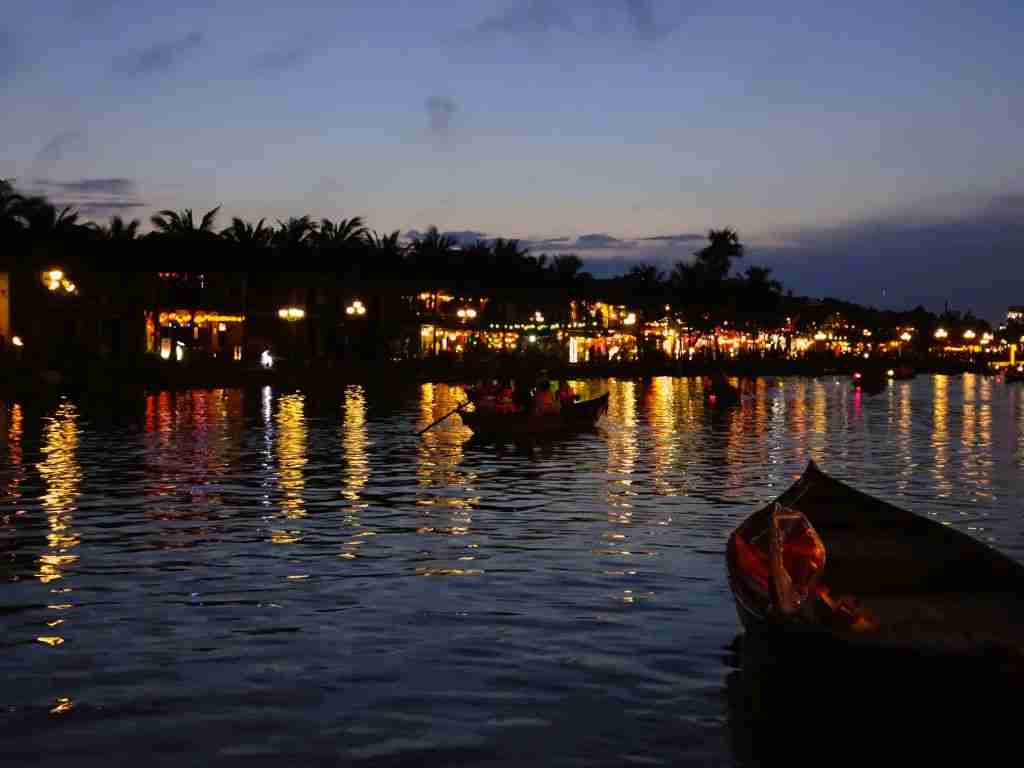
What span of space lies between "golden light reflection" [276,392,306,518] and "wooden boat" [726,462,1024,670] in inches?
485

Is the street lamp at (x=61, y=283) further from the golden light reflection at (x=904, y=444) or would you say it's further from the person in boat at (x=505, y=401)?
the golden light reflection at (x=904, y=444)

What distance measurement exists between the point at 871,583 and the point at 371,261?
102 meters

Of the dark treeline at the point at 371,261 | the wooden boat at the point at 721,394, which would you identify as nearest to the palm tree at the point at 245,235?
the dark treeline at the point at 371,261

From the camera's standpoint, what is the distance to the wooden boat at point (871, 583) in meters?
10.3

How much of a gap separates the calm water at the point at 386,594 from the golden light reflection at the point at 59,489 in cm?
10

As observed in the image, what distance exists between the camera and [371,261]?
4478 inches

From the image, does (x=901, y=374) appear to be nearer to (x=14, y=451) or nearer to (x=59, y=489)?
(x=14, y=451)

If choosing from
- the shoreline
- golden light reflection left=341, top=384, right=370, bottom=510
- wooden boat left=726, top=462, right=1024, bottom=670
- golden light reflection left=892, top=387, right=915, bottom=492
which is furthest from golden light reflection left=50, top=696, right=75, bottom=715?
the shoreline

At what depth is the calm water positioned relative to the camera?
443 inches

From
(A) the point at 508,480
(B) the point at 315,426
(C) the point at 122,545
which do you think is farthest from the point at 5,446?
(C) the point at 122,545

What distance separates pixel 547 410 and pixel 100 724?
33352 mm

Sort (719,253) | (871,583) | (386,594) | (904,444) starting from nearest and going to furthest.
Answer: (871,583) → (386,594) → (904,444) → (719,253)

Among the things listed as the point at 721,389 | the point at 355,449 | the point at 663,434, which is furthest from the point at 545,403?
the point at 721,389

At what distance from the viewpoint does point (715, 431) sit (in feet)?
171
